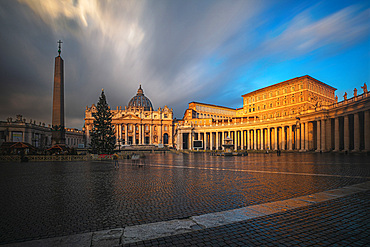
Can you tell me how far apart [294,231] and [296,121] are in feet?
160

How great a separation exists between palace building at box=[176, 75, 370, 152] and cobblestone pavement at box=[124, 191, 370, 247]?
32868 millimetres

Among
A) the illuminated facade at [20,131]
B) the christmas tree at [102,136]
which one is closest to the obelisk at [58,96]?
the christmas tree at [102,136]

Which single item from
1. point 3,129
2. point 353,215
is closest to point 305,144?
point 353,215

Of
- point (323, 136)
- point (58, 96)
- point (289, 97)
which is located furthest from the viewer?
point (289, 97)

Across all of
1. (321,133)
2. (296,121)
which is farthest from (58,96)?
(296,121)

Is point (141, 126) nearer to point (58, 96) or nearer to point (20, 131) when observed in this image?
point (20, 131)

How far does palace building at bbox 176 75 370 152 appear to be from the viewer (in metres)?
35.0

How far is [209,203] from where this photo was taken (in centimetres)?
684

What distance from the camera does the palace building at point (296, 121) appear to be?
115 ft

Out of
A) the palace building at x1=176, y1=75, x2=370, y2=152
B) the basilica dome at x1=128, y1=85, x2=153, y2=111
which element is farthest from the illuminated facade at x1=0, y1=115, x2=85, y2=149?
the basilica dome at x1=128, y1=85, x2=153, y2=111

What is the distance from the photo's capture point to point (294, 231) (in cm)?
465

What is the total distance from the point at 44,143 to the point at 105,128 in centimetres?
5603

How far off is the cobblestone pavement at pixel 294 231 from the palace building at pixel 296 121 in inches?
1294

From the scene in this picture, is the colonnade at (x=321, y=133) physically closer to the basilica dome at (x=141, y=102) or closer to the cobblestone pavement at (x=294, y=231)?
the cobblestone pavement at (x=294, y=231)
